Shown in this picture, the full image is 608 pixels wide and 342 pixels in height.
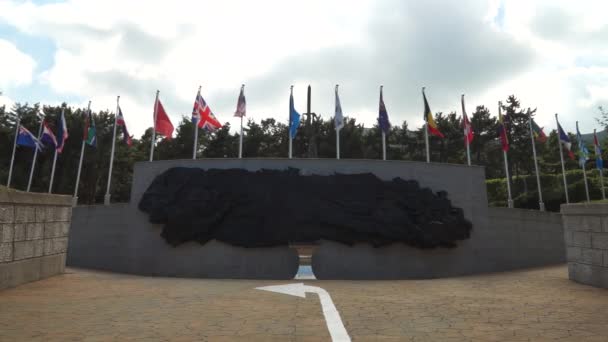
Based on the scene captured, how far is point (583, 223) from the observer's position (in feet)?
30.4

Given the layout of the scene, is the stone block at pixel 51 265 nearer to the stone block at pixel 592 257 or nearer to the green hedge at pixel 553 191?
the stone block at pixel 592 257

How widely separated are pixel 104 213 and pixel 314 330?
12.5 meters

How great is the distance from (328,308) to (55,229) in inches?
292

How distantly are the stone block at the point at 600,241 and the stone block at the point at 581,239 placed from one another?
0.52 feet

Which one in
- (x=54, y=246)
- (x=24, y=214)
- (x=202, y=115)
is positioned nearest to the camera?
(x=24, y=214)

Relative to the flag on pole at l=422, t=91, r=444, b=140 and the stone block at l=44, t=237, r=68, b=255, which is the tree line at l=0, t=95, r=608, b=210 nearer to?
the flag on pole at l=422, t=91, r=444, b=140

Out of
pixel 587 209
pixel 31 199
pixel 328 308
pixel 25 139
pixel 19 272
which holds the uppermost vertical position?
pixel 25 139

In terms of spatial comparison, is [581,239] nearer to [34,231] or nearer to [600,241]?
[600,241]

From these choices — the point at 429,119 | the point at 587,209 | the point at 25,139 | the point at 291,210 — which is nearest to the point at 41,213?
the point at 291,210

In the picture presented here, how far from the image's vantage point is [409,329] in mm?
5148

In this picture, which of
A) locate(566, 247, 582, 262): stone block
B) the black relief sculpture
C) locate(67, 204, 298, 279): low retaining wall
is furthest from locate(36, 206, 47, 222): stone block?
locate(566, 247, 582, 262): stone block

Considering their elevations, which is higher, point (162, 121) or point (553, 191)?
point (162, 121)

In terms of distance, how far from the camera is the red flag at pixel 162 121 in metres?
16.9

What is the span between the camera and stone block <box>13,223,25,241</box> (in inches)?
321
